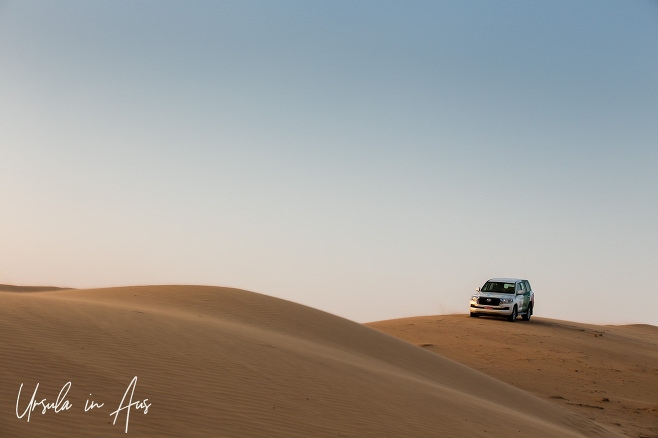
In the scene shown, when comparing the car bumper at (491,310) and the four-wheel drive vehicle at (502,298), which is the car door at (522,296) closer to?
the four-wheel drive vehicle at (502,298)

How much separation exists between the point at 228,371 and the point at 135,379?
1505mm

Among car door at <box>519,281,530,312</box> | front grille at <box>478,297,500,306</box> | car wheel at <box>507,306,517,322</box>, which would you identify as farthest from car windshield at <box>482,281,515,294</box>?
car wheel at <box>507,306,517,322</box>

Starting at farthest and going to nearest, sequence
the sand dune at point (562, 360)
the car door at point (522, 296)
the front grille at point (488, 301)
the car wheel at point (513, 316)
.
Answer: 1. the car door at point (522, 296)
2. the front grille at point (488, 301)
3. the car wheel at point (513, 316)
4. the sand dune at point (562, 360)

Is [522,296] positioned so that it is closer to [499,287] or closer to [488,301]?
[499,287]

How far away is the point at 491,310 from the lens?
2600 centimetres

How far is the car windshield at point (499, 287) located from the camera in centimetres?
2577

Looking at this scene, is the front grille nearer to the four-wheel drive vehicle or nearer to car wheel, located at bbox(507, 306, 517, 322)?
the four-wheel drive vehicle

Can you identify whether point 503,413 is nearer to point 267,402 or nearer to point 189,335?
point 267,402

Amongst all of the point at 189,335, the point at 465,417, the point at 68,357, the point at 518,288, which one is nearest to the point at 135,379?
the point at 68,357

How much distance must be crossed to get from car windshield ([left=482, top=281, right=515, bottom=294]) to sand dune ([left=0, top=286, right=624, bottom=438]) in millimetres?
12471

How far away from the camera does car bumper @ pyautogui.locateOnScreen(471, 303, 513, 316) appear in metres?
25.5

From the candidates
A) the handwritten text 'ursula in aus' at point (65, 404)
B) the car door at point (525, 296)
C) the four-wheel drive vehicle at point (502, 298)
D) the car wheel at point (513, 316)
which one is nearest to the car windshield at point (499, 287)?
the four-wheel drive vehicle at point (502, 298)

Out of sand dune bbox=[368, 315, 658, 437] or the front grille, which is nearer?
sand dune bbox=[368, 315, 658, 437]

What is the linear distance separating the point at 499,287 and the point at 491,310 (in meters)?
1.07
